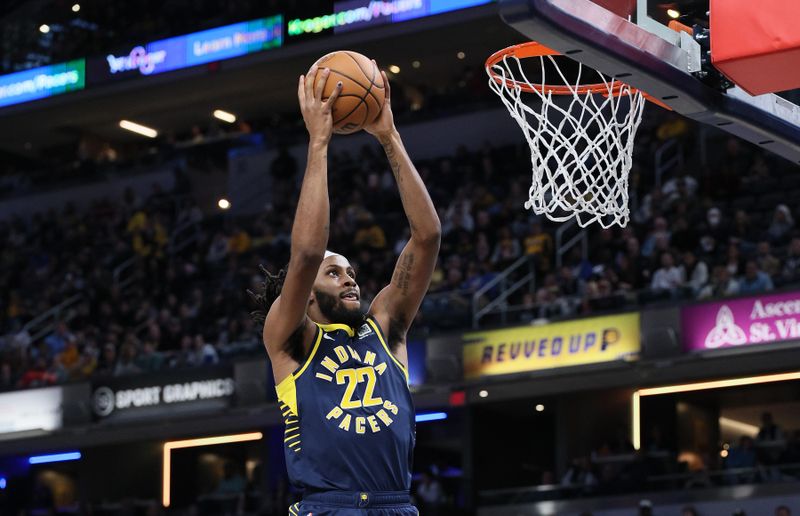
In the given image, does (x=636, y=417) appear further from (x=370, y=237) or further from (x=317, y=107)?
(x=317, y=107)

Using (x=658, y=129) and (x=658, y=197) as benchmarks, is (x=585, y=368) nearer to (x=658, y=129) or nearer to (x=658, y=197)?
(x=658, y=197)

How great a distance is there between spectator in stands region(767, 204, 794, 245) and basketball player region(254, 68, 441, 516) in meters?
12.2

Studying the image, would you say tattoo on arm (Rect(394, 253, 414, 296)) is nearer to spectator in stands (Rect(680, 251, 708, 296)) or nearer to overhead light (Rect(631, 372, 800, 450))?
spectator in stands (Rect(680, 251, 708, 296))

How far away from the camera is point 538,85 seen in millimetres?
7758

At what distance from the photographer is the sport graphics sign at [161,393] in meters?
19.6

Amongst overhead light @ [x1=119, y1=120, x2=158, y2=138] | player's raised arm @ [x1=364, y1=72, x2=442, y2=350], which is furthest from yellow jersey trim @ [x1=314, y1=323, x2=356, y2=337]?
overhead light @ [x1=119, y1=120, x2=158, y2=138]

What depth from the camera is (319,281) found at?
556 cm

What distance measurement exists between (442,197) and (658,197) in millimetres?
4284

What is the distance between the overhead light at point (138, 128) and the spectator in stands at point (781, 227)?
51.9 ft

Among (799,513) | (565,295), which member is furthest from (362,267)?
(799,513)

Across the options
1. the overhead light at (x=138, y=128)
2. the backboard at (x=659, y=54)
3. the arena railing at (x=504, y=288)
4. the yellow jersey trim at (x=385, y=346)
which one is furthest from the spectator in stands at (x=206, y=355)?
the yellow jersey trim at (x=385, y=346)

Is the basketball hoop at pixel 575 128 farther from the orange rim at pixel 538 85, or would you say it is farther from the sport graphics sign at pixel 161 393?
the sport graphics sign at pixel 161 393

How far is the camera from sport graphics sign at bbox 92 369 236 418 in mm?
19609

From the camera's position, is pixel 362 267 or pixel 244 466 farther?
pixel 244 466
